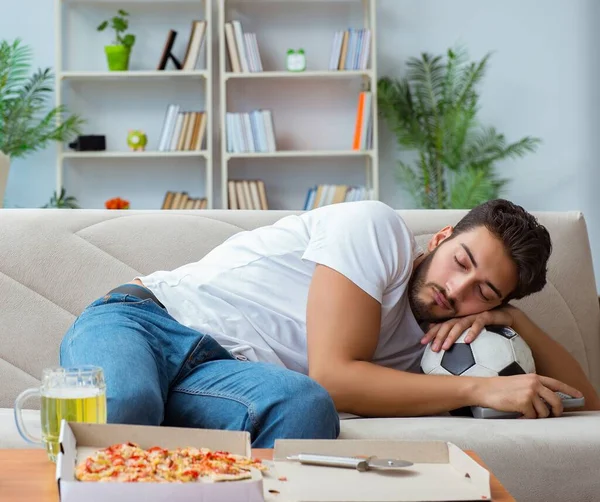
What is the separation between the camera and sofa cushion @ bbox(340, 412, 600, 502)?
146 cm

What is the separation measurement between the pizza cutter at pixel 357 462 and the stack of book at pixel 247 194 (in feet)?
13.7

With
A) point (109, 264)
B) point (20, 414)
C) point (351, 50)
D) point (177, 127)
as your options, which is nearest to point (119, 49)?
point (177, 127)

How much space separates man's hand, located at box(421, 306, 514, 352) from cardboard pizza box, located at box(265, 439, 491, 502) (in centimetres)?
73

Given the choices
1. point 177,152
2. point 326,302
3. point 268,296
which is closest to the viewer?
point 326,302

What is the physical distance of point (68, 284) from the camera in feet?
6.36

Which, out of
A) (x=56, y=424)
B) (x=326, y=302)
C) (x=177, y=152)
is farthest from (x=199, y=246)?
(x=177, y=152)

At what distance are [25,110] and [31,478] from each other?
4325mm

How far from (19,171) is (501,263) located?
162 inches

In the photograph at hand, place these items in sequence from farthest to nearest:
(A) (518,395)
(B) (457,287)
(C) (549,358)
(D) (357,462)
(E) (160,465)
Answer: (C) (549,358) → (B) (457,287) → (A) (518,395) → (D) (357,462) → (E) (160,465)

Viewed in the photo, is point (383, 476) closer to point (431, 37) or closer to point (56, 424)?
point (56, 424)

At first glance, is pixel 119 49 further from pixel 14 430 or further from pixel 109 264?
pixel 14 430

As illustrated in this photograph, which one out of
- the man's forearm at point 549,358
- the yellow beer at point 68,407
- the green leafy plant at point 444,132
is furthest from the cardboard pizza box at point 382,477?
the green leafy plant at point 444,132

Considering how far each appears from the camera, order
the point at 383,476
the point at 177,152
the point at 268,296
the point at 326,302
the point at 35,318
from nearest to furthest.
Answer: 1. the point at 383,476
2. the point at 326,302
3. the point at 268,296
4. the point at 35,318
5. the point at 177,152

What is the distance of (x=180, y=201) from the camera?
5168mm
